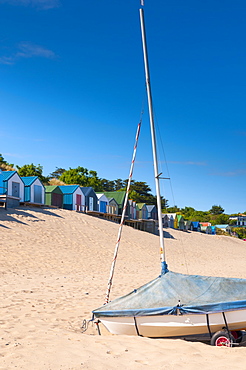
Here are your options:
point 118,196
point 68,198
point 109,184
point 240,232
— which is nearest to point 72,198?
point 68,198

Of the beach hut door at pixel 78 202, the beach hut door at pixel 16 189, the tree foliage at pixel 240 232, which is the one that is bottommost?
the tree foliage at pixel 240 232

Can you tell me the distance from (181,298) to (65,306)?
4.53 metres

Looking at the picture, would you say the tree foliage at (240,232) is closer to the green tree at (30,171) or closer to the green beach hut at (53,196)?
the green tree at (30,171)

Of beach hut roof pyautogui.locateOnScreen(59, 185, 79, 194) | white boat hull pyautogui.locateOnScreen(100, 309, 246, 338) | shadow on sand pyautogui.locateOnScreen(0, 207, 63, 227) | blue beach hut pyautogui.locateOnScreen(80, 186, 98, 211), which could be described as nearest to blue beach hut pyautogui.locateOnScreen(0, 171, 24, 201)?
shadow on sand pyautogui.locateOnScreen(0, 207, 63, 227)

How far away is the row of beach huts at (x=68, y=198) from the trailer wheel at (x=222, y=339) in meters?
28.2

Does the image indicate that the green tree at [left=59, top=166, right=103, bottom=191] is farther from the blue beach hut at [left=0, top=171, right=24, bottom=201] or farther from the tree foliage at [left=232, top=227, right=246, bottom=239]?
the tree foliage at [left=232, top=227, right=246, bottom=239]

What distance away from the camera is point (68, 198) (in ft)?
149

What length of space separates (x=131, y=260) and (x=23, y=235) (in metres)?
7.98

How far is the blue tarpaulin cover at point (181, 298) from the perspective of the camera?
25.0 feet

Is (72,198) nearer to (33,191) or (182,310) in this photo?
(33,191)

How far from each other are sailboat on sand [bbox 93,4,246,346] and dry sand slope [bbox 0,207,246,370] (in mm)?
283

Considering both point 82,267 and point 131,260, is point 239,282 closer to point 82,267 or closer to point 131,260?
point 82,267

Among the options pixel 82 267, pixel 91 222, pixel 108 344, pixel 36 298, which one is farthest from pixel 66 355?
pixel 91 222

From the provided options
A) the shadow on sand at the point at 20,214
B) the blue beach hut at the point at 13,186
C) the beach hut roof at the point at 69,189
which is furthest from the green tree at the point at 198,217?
the blue beach hut at the point at 13,186
